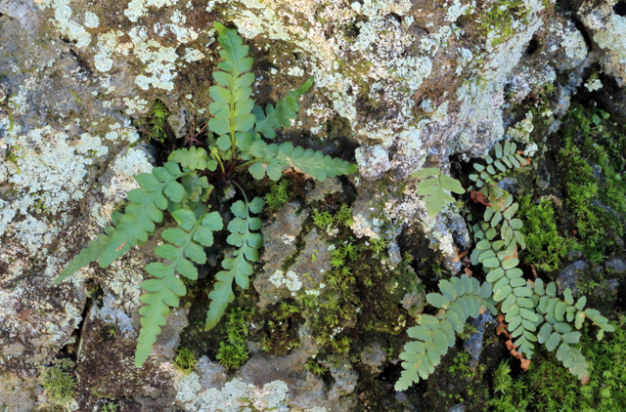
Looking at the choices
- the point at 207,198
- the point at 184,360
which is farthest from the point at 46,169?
the point at 184,360

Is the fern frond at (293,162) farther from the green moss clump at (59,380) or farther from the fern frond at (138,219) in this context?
the green moss clump at (59,380)

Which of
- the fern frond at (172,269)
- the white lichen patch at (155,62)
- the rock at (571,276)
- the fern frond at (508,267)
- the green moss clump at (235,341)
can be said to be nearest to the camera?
the fern frond at (172,269)

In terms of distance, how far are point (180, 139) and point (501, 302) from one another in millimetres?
2661

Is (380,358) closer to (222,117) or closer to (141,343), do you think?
(141,343)

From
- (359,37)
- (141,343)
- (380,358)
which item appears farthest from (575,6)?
(141,343)

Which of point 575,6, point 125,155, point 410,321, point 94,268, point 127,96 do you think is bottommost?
point 94,268

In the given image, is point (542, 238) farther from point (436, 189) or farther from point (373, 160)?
point (373, 160)

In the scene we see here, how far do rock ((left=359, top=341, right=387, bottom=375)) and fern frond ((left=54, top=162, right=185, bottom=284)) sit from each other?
1.69 meters

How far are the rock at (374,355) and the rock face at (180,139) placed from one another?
0.01m

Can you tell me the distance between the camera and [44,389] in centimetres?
360

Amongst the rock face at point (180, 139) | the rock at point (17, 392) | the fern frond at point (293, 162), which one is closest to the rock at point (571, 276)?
the rock face at point (180, 139)

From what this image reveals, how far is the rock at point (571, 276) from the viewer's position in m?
3.64

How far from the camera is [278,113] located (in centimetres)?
334

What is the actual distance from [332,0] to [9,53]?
220 centimetres
